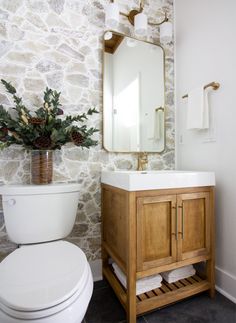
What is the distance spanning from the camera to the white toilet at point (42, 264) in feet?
2.17

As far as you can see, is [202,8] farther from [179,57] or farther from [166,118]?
[166,118]

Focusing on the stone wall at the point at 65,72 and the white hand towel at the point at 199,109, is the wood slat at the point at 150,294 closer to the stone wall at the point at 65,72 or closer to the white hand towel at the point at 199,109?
the stone wall at the point at 65,72

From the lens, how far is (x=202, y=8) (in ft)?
4.86

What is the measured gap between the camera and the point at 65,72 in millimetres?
1449

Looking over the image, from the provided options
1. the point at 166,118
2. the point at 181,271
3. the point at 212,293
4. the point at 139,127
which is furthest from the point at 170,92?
the point at 212,293

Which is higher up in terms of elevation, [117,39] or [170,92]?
[117,39]

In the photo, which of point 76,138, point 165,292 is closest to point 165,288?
point 165,292

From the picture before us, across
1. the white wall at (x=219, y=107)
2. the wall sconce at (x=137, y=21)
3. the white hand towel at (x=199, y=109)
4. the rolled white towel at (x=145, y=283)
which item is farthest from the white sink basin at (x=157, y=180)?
the wall sconce at (x=137, y=21)

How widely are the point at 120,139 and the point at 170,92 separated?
2.27ft

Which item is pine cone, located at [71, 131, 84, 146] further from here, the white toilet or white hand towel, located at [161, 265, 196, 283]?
white hand towel, located at [161, 265, 196, 283]

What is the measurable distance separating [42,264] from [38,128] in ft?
2.56

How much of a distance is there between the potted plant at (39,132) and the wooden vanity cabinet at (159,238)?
444 millimetres

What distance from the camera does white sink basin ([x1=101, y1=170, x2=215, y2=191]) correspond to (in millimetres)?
1061

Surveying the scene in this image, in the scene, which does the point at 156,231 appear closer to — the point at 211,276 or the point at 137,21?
the point at 211,276
